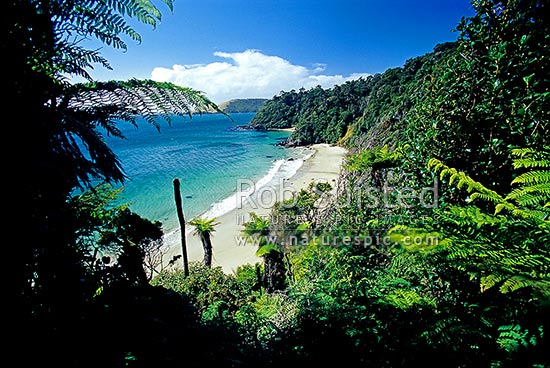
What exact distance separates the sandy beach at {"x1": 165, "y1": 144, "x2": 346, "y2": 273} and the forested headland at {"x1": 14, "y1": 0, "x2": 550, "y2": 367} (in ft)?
28.3

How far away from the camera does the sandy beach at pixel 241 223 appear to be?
54.0ft

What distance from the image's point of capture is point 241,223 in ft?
68.6

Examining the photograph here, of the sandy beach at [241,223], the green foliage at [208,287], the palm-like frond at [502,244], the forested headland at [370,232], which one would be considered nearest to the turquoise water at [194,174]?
the sandy beach at [241,223]

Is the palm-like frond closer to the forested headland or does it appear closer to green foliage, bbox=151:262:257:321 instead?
the forested headland

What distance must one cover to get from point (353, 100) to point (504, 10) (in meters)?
62.6

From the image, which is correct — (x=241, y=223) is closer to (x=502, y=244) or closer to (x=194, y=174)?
(x=194, y=174)

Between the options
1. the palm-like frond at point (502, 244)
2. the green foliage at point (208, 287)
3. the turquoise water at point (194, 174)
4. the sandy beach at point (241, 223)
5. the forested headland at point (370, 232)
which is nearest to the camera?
the forested headland at point (370, 232)

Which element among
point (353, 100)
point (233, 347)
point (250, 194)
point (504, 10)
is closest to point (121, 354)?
point (233, 347)

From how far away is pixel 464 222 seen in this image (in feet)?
6.38

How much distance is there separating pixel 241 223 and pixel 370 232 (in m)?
16.4

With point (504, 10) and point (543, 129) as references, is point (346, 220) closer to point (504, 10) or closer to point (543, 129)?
point (543, 129)

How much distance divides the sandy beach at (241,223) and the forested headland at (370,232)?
8.63 m

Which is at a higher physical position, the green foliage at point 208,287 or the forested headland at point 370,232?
the forested headland at point 370,232

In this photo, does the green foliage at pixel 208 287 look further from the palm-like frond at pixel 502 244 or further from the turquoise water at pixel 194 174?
the turquoise water at pixel 194 174
